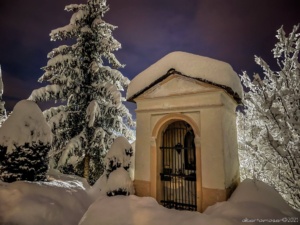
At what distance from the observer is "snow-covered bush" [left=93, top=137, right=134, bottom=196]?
22.7 ft

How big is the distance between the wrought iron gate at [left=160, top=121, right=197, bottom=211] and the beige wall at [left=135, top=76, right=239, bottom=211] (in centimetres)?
42

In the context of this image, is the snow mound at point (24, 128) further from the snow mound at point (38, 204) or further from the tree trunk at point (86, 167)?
the tree trunk at point (86, 167)

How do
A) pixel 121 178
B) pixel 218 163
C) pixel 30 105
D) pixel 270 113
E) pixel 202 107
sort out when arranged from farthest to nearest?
pixel 30 105 → pixel 121 178 → pixel 202 107 → pixel 218 163 → pixel 270 113

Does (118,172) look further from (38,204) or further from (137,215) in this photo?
(38,204)

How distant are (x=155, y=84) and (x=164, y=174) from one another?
3.51 meters

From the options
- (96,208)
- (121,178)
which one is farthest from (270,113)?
(96,208)

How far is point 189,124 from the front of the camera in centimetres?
672

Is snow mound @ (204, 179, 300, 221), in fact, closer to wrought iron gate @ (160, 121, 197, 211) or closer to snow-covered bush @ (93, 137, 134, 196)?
wrought iron gate @ (160, 121, 197, 211)

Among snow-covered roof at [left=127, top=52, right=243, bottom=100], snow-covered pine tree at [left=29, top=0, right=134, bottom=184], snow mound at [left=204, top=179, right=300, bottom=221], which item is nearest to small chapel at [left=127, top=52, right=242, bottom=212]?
snow-covered roof at [left=127, top=52, right=243, bottom=100]

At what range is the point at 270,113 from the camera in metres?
4.99

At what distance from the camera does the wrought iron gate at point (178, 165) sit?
281 inches

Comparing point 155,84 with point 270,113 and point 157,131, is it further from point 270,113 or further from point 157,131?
point 270,113

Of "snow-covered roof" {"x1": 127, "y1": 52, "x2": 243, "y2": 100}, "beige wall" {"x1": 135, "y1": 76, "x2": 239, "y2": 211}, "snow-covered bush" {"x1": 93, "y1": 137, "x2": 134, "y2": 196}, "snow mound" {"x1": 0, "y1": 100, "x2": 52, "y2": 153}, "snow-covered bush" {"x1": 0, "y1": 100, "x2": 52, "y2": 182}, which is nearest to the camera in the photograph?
"beige wall" {"x1": 135, "y1": 76, "x2": 239, "y2": 211}

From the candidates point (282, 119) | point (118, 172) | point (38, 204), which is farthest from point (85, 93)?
point (282, 119)
